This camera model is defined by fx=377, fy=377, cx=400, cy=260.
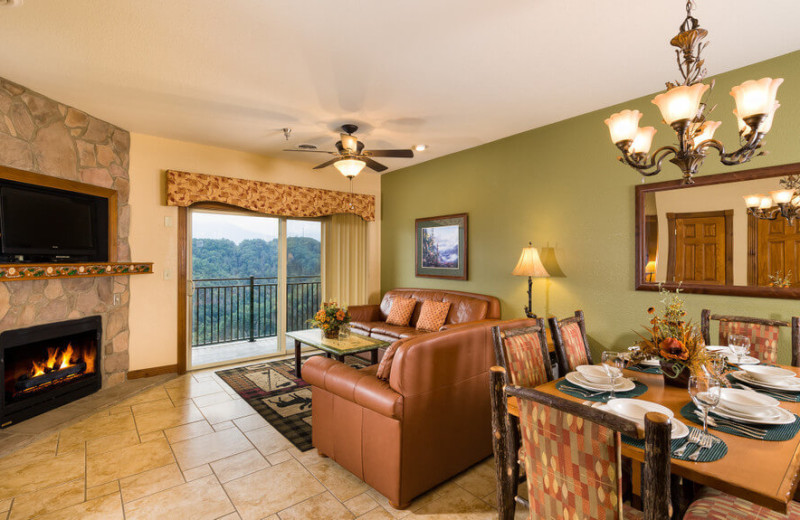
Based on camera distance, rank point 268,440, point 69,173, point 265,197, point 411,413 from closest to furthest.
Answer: point 411,413, point 268,440, point 69,173, point 265,197

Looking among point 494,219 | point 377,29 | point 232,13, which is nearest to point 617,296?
point 494,219

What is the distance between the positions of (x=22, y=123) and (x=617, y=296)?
5349 millimetres

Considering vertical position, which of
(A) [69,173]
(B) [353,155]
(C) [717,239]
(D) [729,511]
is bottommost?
(D) [729,511]

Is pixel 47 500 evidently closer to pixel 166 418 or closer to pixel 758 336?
pixel 166 418

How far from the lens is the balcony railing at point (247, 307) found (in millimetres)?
5480

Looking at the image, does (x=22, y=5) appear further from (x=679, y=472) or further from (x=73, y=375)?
(x=679, y=472)

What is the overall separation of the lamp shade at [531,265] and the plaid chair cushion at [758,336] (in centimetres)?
145

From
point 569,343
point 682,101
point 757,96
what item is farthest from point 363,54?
point 569,343

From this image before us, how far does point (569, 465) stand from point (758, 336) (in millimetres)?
2234

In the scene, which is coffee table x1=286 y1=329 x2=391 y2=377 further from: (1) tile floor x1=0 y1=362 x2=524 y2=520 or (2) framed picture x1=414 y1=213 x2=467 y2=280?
(2) framed picture x1=414 y1=213 x2=467 y2=280

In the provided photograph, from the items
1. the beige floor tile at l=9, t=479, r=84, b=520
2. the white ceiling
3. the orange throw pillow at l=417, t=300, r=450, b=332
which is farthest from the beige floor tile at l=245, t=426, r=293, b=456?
the white ceiling

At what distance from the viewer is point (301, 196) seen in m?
5.39

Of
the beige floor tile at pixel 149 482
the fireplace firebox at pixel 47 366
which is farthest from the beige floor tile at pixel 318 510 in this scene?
the fireplace firebox at pixel 47 366

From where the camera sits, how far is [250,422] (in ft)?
10.6
